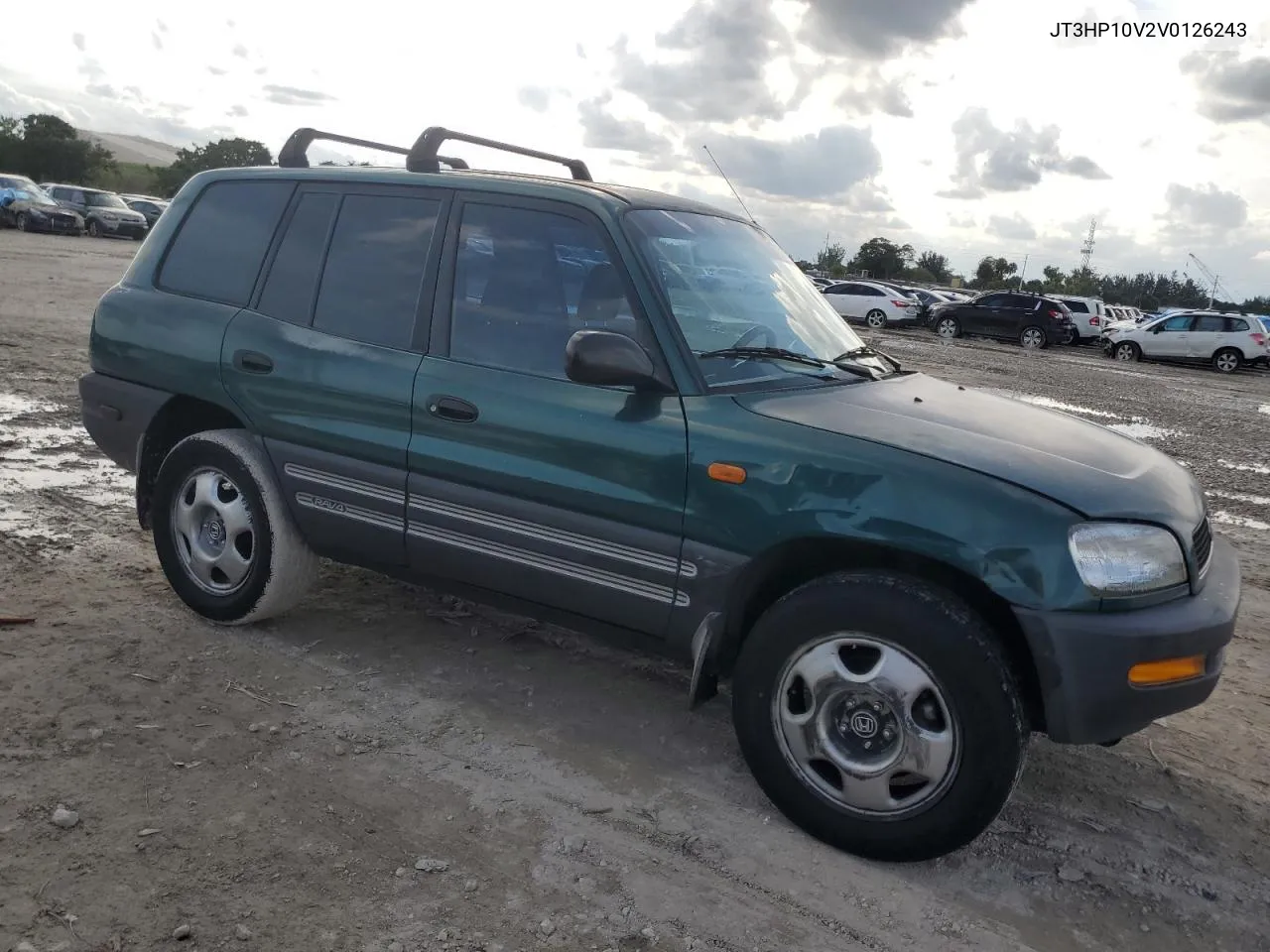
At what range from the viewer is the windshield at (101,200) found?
3669 centimetres

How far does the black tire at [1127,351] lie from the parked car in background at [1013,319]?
6.52 ft

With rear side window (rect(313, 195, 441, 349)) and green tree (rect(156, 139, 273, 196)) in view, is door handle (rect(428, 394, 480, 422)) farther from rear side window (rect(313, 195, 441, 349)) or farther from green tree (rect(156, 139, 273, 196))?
green tree (rect(156, 139, 273, 196))

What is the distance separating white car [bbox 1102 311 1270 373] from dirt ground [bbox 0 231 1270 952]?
25.5 meters

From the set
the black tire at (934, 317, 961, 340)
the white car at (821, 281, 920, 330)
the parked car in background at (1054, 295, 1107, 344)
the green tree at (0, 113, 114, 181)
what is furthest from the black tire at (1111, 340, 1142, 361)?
the green tree at (0, 113, 114, 181)

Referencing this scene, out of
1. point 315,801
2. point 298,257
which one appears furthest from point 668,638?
point 298,257

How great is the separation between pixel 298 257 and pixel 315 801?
219 centimetres

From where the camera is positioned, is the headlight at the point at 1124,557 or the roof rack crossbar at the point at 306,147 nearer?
the headlight at the point at 1124,557

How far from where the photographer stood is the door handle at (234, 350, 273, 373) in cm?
407

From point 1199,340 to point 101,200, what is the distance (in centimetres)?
3640

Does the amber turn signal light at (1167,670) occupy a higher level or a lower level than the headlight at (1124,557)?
lower

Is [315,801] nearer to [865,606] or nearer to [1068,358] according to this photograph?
[865,606]

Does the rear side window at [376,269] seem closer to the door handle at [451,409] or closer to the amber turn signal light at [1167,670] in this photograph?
the door handle at [451,409]

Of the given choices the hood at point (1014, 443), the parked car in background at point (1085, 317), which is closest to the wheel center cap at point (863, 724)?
the hood at point (1014, 443)

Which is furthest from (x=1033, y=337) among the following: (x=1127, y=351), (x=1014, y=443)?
(x=1014, y=443)
